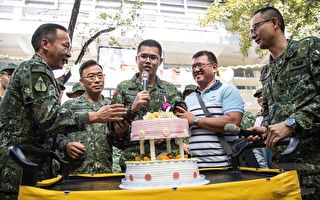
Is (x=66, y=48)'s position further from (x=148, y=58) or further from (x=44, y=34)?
(x=148, y=58)

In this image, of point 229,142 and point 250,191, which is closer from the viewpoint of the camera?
point 250,191

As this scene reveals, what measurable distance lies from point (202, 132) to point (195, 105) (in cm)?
29

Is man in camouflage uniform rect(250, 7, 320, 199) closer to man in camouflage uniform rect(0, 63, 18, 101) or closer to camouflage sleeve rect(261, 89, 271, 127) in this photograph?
A: camouflage sleeve rect(261, 89, 271, 127)

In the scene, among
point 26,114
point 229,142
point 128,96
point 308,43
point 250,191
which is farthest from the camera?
point 229,142

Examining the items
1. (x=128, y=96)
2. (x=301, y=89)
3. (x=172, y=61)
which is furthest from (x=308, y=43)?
(x=172, y=61)

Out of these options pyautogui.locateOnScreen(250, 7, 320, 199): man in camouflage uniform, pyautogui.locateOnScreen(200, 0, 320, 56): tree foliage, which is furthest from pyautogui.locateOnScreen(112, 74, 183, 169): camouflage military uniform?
pyautogui.locateOnScreen(200, 0, 320, 56): tree foliage

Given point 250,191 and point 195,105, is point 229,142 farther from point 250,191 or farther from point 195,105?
point 250,191

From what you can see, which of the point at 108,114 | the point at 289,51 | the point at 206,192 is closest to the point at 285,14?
the point at 289,51

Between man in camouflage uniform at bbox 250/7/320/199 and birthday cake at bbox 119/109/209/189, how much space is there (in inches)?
19.3

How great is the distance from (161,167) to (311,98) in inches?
41.9

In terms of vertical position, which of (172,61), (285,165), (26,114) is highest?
(172,61)

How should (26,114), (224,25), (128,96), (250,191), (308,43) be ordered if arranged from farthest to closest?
(224,25)
(128,96)
(308,43)
(26,114)
(250,191)

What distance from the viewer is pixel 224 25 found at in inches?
604

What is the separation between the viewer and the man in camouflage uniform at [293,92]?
1.81 m
